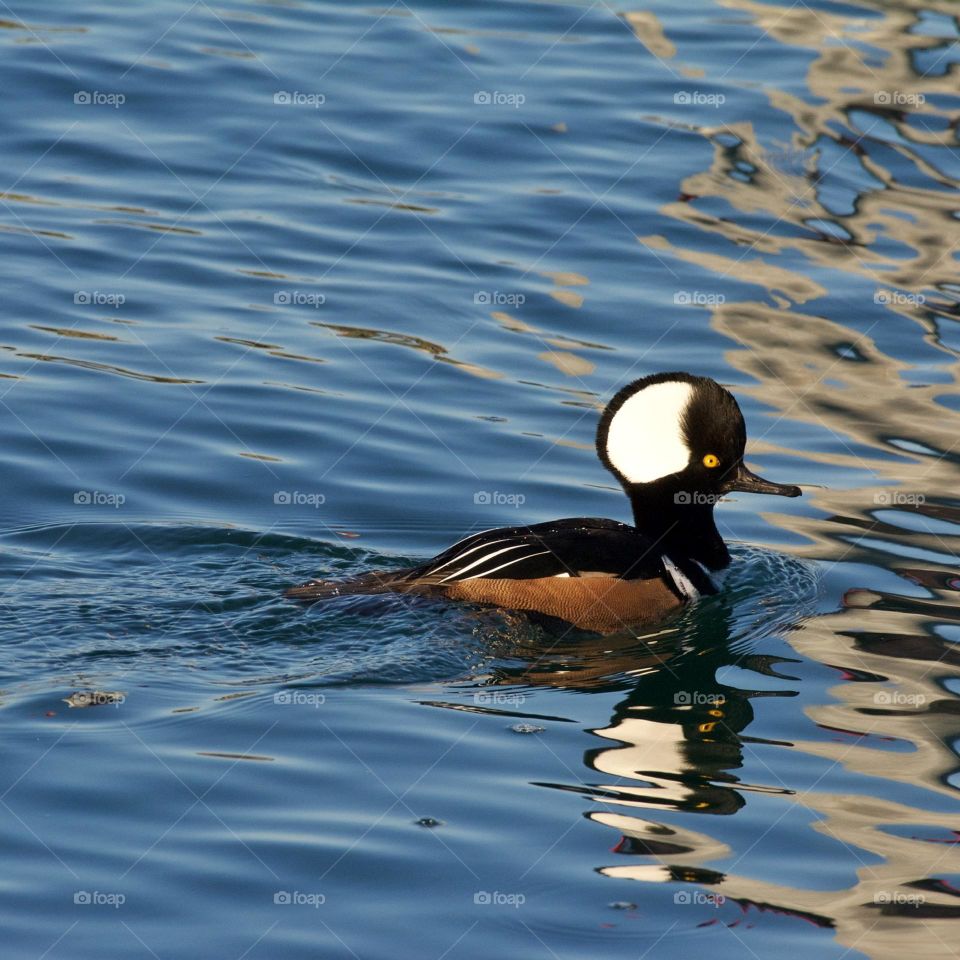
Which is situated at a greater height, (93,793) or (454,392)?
(454,392)

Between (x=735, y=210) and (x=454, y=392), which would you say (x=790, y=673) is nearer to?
(x=454, y=392)

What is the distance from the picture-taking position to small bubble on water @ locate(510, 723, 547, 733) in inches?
287

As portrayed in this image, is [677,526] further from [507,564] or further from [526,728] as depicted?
[526,728]

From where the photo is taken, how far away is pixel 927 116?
55.9ft

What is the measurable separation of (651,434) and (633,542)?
60 cm

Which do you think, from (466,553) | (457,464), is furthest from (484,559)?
(457,464)

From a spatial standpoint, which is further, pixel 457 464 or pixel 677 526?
pixel 457 464

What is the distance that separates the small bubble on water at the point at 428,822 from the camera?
21.0ft

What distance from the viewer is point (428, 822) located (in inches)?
252

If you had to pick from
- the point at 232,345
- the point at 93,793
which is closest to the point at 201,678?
the point at 93,793

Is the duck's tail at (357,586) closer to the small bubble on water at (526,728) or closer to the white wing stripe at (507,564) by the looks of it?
the white wing stripe at (507,564)

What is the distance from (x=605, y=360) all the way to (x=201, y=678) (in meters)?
5.09

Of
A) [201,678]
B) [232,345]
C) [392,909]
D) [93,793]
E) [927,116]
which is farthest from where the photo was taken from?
[927,116]

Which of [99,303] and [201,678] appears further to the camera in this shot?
[99,303]
